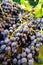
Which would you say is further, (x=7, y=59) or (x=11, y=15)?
(x=11, y=15)

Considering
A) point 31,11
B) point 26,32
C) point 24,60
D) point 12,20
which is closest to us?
point 24,60

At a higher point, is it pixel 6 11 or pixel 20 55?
pixel 6 11

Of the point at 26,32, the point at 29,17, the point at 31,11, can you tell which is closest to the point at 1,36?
the point at 26,32

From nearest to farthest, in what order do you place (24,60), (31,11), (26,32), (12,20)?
(24,60)
(26,32)
(12,20)
(31,11)

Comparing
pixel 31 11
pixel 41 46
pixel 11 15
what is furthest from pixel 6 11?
pixel 41 46

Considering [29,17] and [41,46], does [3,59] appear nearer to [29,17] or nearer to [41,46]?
[41,46]

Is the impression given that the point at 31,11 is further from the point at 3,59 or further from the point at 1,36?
the point at 3,59
